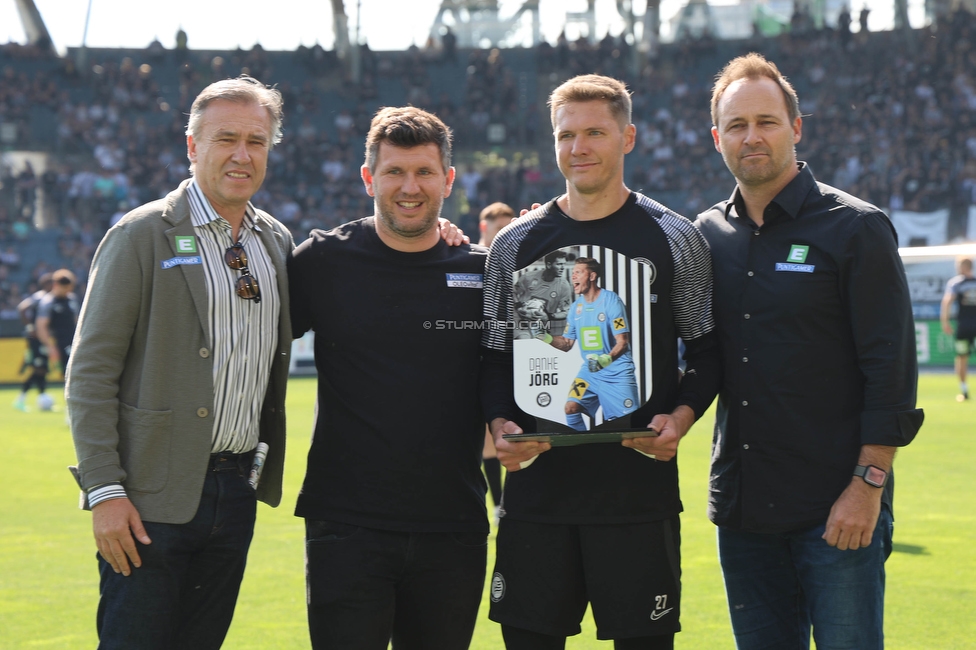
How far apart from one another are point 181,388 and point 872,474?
2366 mm

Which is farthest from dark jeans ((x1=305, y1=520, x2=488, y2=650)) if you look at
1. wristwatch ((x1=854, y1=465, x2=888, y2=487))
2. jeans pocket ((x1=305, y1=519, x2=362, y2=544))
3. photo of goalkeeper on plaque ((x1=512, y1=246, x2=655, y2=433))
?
wristwatch ((x1=854, y1=465, x2=888, y2=487))

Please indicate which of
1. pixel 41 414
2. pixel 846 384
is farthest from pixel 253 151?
pixel 41 414

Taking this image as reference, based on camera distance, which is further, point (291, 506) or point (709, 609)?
point (291, 506)

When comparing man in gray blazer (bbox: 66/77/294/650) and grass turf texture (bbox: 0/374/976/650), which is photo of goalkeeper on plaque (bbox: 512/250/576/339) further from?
grass turf texture (bbox: 0/374/976/650)

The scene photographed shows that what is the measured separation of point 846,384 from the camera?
364 centimetres

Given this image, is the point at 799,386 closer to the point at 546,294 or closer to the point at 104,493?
the point at 546,294

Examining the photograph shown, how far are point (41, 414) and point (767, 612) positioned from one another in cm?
1649

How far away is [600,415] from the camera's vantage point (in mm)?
3580

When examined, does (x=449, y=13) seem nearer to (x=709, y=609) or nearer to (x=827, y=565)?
(x=709, y=609)

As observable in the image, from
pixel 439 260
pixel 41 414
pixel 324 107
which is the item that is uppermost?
pixel 324 107

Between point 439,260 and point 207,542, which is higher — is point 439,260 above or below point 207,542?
above

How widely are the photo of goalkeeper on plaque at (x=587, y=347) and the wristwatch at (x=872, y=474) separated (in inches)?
30.2

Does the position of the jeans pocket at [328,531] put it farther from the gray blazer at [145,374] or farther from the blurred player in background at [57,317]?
the blurred player in background at [57,317]

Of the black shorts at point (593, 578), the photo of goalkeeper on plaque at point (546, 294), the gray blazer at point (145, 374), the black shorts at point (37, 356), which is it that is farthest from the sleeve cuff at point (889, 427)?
the black shorts at point (37, 356)
